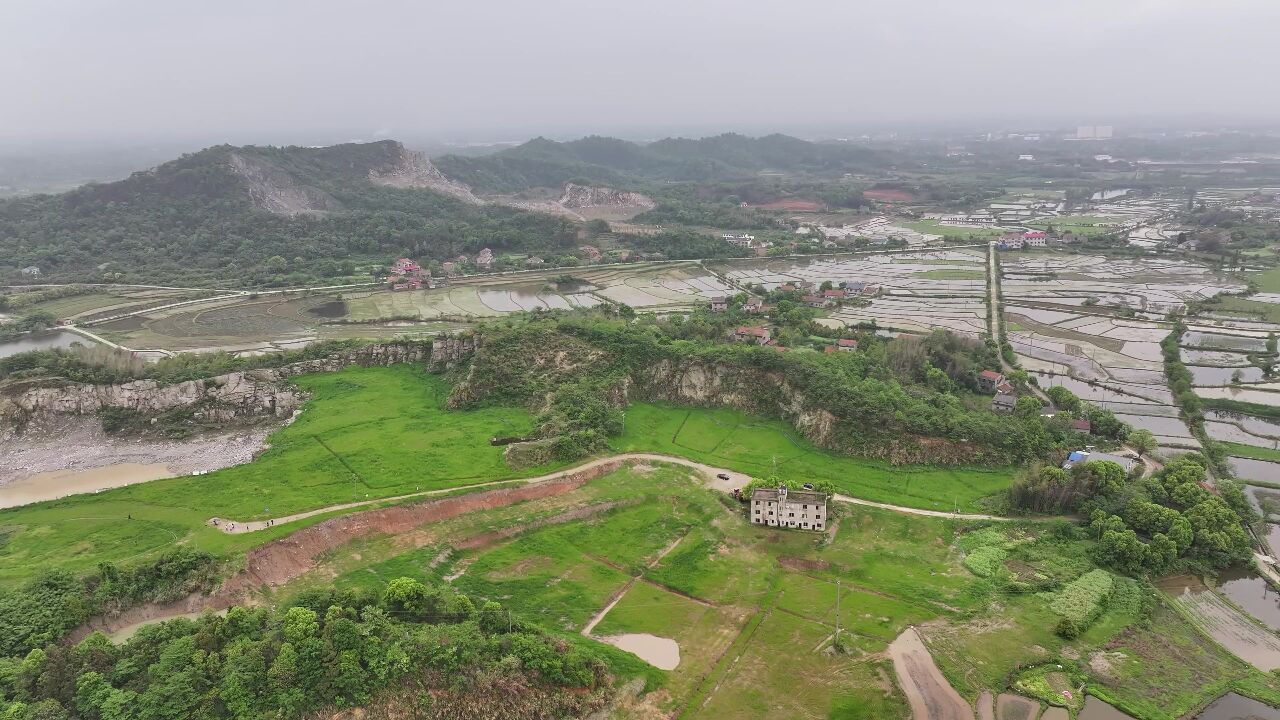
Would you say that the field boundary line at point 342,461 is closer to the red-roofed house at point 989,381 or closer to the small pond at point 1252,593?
the small pond at point 1252,593

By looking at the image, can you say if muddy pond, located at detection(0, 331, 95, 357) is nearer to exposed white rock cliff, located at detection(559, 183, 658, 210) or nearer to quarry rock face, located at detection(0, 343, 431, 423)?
quarry rock face, located at detection(0, 343, 431, 423)

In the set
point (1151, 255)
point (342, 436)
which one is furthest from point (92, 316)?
point (1151, 255)

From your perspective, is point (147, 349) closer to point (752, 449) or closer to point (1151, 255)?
point (752, 449)

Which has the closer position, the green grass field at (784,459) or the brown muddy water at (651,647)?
the brown muddy water at (651,647)

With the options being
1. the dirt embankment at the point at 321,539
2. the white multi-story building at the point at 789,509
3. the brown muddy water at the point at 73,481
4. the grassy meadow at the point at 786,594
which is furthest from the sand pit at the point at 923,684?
the brown muddy water at the point at 73,481

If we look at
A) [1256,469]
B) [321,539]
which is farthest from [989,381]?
[321,539]

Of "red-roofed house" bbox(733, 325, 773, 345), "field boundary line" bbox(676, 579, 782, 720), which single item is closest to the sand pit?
"field boundary line" bbox(676, 579, 782, 720)

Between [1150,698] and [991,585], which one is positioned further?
[991,585]
